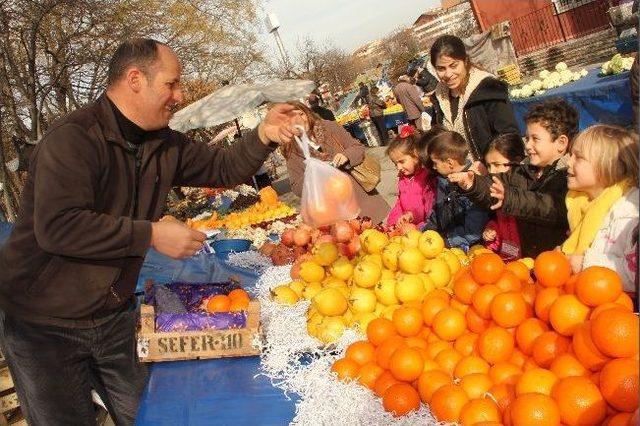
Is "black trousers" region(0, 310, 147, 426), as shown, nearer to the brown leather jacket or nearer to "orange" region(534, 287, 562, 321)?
the brown leather jacket

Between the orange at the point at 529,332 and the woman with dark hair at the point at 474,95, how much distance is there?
6.20 feet

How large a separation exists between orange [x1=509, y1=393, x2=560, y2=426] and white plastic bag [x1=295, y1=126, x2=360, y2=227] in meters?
A: 1.36

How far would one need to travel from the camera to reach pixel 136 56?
2.32 m

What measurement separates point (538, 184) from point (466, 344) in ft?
3.99

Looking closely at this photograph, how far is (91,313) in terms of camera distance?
99.6 inches

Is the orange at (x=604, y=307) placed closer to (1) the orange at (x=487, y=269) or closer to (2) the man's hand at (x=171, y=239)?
(1) the orange at (x=487, y=269)

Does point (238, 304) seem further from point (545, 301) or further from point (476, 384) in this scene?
point (545, 301)

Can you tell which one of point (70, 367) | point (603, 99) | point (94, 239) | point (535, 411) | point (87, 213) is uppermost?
point (87, 213)

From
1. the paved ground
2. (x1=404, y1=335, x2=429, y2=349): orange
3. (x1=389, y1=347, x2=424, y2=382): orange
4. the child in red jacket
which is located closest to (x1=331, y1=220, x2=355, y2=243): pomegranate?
the child in red jacket

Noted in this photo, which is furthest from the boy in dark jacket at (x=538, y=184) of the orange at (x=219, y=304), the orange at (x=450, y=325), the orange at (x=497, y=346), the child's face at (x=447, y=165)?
the orange at (x=219, y=304)

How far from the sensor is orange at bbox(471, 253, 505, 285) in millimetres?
2264

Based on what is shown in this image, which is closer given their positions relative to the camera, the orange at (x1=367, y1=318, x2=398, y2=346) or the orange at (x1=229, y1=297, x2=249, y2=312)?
the orange at (x1=367, y1=318, x2=398, y2=346)

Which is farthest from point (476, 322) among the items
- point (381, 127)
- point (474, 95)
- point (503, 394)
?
point (381, 127)

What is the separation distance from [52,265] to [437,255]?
6.28 feet
